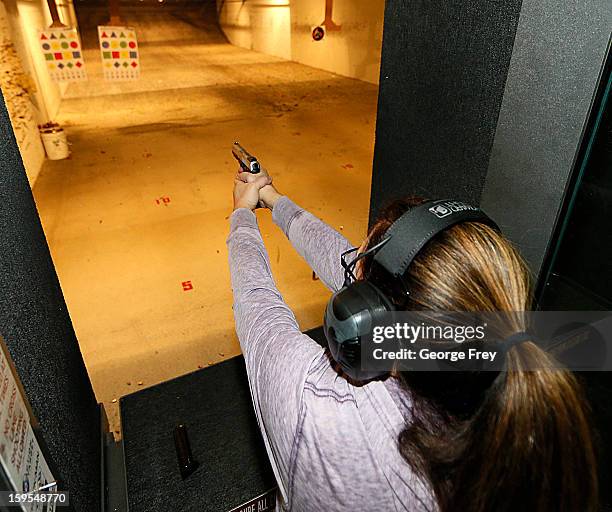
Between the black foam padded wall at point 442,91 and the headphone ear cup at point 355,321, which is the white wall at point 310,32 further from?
the headphone ear cup at point 355,321

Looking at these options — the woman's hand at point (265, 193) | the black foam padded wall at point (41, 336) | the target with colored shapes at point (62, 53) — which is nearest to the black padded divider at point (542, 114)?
the woman's hand at point (265, 193)

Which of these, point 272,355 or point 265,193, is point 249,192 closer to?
point 265,193

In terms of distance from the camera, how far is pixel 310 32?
29.3 feet

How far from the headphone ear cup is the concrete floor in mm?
1329

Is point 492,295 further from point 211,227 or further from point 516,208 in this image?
point 211,227

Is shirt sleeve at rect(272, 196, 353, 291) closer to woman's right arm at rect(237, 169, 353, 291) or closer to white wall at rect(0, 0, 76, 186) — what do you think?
woman's right arm at rect(237, 169, 353, 291)

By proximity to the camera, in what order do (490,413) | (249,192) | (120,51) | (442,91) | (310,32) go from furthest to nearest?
(310,32) < (120,51) < (442,91) < (249,192) < (490,413)

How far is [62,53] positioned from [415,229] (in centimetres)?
498

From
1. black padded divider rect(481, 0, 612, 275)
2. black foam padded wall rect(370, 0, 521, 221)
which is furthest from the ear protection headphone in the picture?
black foam padded wall rect(370, 0, 521, 221)

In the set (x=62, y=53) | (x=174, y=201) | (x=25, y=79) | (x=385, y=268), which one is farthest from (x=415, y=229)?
(x=62, y=53)

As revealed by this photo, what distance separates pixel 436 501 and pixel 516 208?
75cm

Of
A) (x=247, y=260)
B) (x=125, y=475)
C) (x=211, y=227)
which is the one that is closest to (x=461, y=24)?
(x=247, y=260)

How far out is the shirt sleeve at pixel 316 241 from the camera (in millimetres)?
929

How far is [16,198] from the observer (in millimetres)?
755
